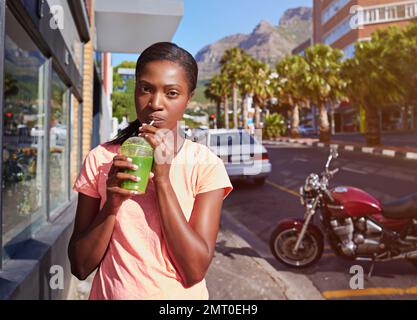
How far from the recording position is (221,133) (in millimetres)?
10539

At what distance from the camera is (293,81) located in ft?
103

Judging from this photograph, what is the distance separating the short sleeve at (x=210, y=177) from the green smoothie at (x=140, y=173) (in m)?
0.16

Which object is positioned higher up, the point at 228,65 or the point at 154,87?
the point at 228,65

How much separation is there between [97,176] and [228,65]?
40.0 m

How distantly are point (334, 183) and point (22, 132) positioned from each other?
9.20m

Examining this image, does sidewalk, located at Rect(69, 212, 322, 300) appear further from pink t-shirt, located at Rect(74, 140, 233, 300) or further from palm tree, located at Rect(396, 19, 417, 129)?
palm tree, located at Rect(396, 19, 417, 129)

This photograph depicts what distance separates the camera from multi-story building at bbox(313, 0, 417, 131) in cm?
4400

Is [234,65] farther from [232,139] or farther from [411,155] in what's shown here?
[232,139]

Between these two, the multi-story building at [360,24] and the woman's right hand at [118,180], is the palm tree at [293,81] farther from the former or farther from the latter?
the woman's right hand at [118,180]

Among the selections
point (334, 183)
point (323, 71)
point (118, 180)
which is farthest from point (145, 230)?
point (323, 71)

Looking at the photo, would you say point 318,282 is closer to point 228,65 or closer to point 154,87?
point 154,87
